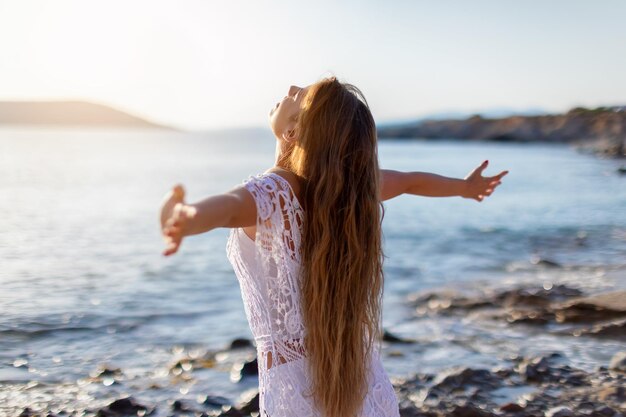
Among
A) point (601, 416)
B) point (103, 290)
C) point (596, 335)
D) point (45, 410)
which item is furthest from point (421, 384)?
point (103, 290)

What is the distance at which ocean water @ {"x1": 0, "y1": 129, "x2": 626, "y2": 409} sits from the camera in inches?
248

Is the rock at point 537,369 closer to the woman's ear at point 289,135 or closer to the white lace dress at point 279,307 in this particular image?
the white lace dress at point 279,307

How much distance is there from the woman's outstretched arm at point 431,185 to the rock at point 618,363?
290cm

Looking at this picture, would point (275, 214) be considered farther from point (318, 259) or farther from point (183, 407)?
point (183, 407)

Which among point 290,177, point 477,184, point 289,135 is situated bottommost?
point 477,184

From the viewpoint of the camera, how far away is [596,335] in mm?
6715

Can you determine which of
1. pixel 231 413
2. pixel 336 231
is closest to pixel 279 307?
pixel 336 231

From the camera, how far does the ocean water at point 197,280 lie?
20.7 feet

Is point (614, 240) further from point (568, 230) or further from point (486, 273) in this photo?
point (486, 273)

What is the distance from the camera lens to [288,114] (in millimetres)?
2592

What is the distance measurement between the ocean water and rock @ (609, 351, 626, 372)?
19cm

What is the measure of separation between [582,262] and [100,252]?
25.9 ft

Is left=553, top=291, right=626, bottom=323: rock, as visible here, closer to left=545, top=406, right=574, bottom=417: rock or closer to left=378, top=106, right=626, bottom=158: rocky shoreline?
left=545, top=406, right=574, bottom=417: rock

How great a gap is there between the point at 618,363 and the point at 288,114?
413cm
